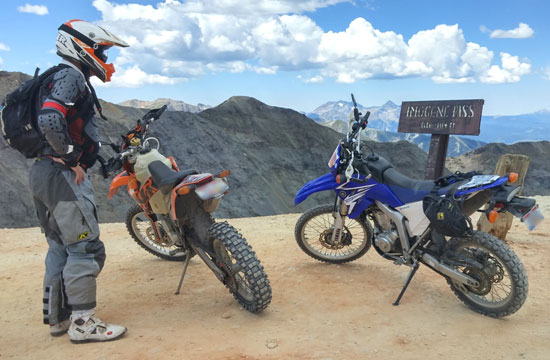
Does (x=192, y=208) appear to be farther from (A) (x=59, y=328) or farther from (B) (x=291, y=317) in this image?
(A) (x=59, y=328)

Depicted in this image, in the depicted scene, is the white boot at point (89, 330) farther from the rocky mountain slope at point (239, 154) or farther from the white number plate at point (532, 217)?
the rocky mountain slope at point (239, 154)

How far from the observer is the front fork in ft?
16.0

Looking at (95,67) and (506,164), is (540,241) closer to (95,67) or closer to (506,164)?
(506,164)

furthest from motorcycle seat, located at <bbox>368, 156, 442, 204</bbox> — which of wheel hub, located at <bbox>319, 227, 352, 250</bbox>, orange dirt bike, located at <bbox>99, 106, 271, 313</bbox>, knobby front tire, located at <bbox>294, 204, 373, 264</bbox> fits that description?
orange dirt bike, located at <bbox>99, 106, 271, 313</bbox>

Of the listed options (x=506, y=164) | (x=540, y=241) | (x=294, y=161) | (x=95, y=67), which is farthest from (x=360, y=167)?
(x=294, y=161)

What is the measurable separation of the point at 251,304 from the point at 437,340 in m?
1.60

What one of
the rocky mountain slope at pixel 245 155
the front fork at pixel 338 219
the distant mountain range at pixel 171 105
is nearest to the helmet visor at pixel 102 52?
the front fork at pixel 338 219

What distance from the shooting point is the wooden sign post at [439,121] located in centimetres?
817

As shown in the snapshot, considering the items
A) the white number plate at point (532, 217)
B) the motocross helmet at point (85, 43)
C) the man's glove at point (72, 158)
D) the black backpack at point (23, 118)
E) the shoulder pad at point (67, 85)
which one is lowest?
the white number plate at point (532, 217)

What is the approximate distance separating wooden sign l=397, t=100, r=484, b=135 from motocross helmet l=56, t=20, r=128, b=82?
6818 millimetres

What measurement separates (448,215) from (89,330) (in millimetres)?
3282

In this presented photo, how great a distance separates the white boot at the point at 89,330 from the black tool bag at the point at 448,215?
2.97 meters

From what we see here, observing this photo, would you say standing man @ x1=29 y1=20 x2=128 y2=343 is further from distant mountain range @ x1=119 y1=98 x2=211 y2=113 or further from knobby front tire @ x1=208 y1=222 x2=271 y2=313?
distant mountain range @ x1=119 y1=98 x2=211 y2=113

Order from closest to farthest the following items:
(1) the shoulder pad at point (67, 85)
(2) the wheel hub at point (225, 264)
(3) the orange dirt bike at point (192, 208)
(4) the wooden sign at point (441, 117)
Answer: (1) the shoulder pad at point (67, 85) → (3) the orange dirt bike at point (192, 208) → (2) the wheel hub at point (225, 264) → (4) the wooden sign at point (441, 117)
